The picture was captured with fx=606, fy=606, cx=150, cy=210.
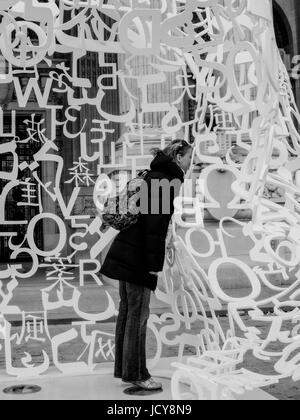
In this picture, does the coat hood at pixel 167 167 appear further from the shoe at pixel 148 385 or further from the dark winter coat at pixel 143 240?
the shoe at pixel 148 385

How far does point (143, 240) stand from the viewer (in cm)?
388

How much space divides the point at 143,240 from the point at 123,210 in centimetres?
23

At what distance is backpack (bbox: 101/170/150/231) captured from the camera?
3828 millimetres

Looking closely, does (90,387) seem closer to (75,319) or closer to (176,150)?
(176,150)

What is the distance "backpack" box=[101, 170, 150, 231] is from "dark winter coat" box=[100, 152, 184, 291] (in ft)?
0.18

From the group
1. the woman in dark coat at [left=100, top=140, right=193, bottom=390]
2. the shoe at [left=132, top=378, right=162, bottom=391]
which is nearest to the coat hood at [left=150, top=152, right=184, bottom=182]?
the woman in dark coat at [left=100, top=140, right=193, bottom=390]

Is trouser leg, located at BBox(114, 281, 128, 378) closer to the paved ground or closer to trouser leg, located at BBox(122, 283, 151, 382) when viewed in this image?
trouser leg, located at BBox(122, 283, 151, 382)

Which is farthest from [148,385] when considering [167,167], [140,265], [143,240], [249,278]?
[167,167]

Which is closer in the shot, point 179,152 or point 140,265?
point 140,265

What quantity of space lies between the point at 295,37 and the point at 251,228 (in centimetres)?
1043

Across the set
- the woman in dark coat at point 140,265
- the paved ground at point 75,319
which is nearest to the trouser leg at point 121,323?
the woman in dark coat at point 140,265

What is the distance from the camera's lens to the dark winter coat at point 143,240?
12.2 ft

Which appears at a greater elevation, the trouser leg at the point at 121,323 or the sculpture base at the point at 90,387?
the trouser leg at the point at 121,323

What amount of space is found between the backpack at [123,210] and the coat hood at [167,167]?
0.14 m
